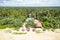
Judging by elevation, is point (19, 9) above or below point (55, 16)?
above

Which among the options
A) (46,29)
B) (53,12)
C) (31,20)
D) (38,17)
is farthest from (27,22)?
(53,12)

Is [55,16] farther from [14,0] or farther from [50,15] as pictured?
[14,0]

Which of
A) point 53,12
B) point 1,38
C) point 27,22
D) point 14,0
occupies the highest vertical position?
point 14,0

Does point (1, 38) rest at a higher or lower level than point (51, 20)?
lower

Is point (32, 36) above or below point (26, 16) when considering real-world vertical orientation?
below

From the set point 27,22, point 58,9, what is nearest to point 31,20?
point 27,22

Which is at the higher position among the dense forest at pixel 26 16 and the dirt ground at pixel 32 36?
the dense forest at pixel 26 16

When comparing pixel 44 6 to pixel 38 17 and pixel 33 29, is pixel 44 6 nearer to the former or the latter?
pixel 38 17
